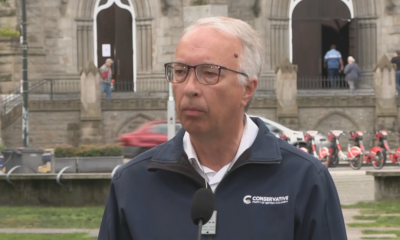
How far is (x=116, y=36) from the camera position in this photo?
37.5 metres

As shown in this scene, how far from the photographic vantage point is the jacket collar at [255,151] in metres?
3.66

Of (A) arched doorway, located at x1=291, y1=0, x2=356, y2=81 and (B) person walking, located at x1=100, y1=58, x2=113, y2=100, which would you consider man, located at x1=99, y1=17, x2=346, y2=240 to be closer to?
(B) person walking, located at x1=100, y1=58, x2=113, y2=100

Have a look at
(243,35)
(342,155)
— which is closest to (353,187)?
(342,155)

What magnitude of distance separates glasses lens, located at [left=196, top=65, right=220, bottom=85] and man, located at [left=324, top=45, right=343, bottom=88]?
1251 inches

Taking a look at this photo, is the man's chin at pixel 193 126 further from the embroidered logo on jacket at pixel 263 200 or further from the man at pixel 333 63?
the man at pixel 333 63

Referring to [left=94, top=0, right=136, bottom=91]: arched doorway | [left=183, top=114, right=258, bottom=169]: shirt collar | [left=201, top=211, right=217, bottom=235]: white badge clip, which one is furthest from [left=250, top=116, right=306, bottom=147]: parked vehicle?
[left=201, top=211, right=217, bottom=235]: white badge clip

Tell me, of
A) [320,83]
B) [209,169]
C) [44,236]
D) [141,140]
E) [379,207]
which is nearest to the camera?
[209,169]

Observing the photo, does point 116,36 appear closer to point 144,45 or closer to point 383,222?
point 144,45

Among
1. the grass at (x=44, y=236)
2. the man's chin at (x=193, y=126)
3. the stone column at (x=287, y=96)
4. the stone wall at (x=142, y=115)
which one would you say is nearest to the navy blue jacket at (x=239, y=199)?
the man's chin at (x=193, y=126)

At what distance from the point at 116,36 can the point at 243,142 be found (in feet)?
112

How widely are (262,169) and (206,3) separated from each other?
30.4 m

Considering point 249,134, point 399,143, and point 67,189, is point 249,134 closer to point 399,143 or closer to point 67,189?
point 67,189

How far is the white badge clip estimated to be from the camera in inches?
138

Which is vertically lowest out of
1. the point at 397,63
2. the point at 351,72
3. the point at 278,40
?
the point at 351,72
